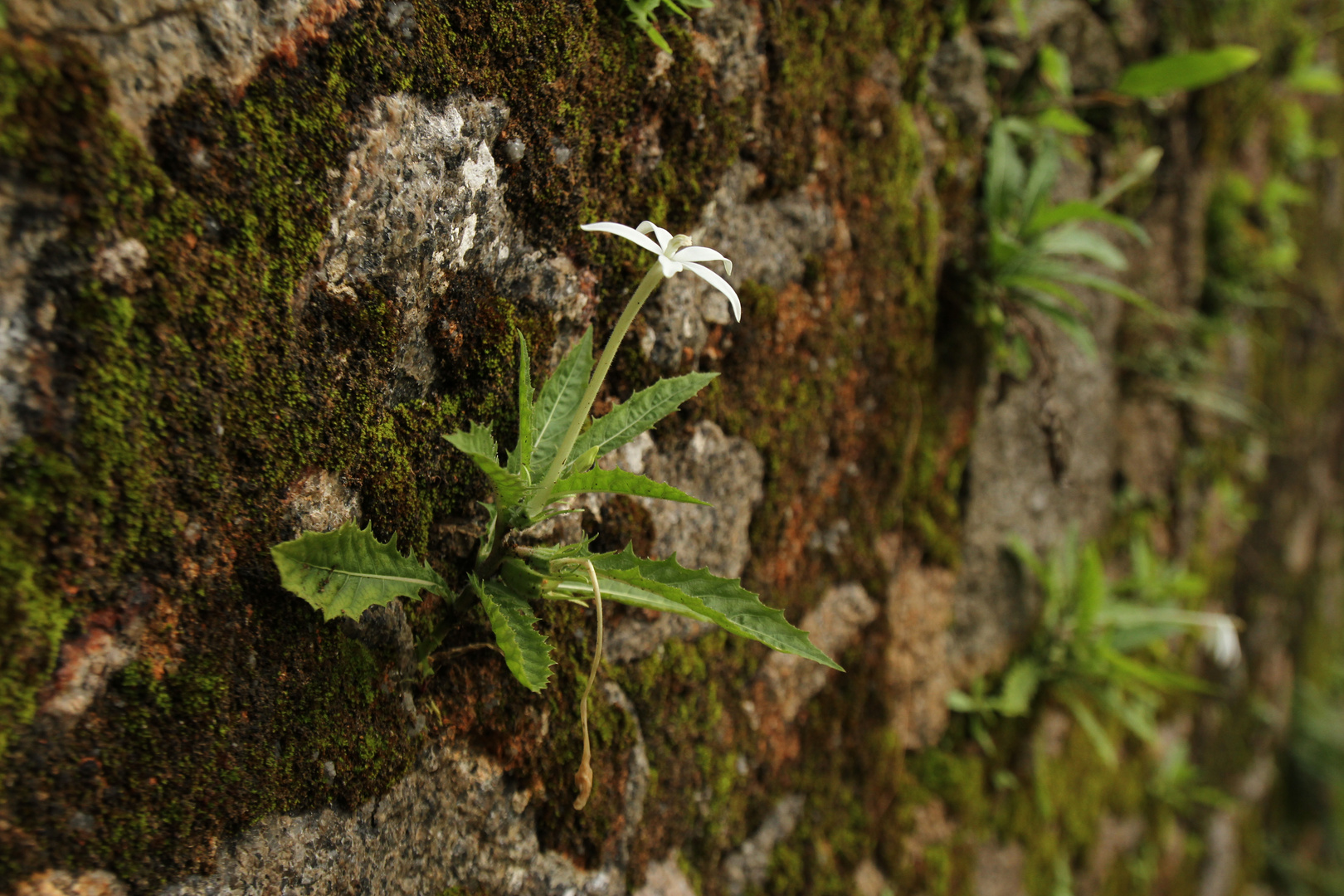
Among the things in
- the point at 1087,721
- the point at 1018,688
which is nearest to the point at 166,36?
the point at 1018,688

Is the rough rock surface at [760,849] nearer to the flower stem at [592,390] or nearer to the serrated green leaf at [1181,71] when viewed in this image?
the flower stem at [592,390]

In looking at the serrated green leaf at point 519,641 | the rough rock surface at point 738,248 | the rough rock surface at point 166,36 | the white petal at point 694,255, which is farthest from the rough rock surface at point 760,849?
the rough rock surface at point 166,36

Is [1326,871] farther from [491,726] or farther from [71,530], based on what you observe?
[71,530]

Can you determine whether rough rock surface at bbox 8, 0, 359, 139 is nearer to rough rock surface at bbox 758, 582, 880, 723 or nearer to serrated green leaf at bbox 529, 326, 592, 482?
serrated green leaf at bbox 529, 326, 592, 482

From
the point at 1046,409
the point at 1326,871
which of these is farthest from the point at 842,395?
the point at 1326,871

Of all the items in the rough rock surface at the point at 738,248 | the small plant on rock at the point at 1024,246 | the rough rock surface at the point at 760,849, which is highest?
the small plant on rock at the point at 1024,246

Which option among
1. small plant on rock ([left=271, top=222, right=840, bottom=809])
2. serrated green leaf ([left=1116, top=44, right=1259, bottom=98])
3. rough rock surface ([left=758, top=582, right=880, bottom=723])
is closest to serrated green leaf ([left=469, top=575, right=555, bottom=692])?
small plant on rock ([left=271, top=222, right=840, bottom=809])

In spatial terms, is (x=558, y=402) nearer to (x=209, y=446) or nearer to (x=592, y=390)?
(x=592, y=390)
